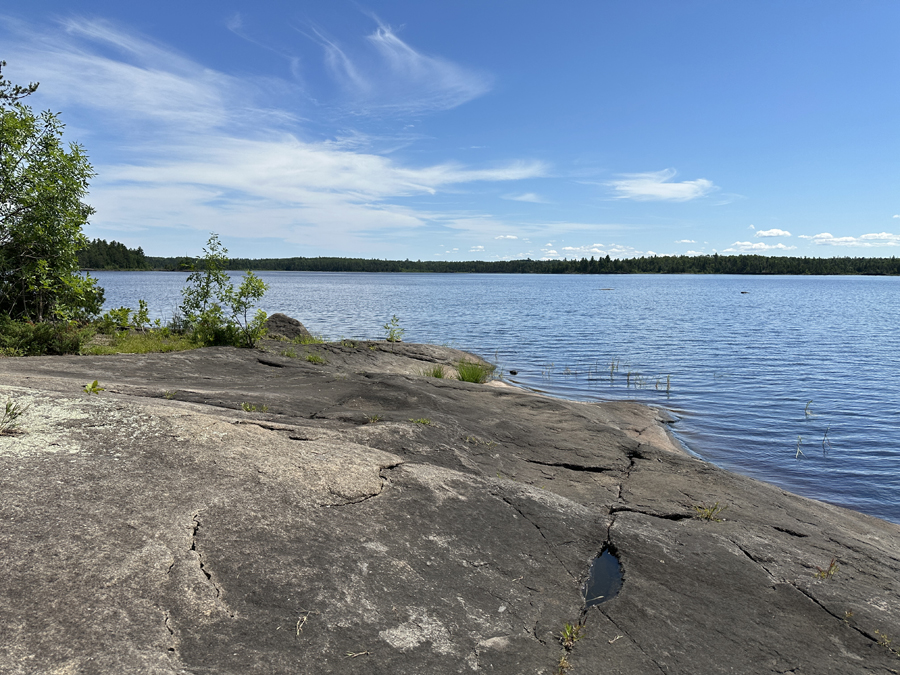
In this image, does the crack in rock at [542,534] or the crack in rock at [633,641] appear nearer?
the crack in rock at [633,641]

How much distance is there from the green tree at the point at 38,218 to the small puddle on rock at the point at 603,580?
47.9 feet

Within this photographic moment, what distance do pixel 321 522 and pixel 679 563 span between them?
142 inches

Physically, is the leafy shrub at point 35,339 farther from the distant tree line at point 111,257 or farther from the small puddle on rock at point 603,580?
the distant tree line at point 111,257

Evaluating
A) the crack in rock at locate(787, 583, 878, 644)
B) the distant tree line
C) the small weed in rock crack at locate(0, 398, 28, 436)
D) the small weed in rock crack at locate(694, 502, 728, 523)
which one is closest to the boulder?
the small weed in rock crack at locate(0, 398, 28, 436)

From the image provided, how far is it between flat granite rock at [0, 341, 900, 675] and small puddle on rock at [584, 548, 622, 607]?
9cm

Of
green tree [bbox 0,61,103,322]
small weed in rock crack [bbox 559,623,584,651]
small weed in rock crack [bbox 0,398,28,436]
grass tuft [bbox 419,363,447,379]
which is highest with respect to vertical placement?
green tree [bbox 0,61,103,322]

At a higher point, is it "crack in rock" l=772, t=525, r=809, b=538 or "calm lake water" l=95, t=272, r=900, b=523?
"crack in rock" l=772, t=525, r=809, b=538

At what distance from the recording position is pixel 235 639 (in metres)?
3.80

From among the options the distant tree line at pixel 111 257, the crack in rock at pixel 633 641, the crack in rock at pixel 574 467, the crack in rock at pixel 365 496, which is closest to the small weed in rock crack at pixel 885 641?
the crack in rock at pixel 633 641

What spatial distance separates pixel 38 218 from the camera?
14.9m

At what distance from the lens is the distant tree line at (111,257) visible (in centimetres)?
13838

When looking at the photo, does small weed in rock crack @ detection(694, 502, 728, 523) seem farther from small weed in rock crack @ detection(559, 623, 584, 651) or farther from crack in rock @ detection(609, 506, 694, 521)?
small weed in rock crack @ detection(559, 623, 584, 651)

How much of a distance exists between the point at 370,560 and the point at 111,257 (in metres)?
177

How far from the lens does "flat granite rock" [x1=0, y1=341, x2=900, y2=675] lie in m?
3.83
